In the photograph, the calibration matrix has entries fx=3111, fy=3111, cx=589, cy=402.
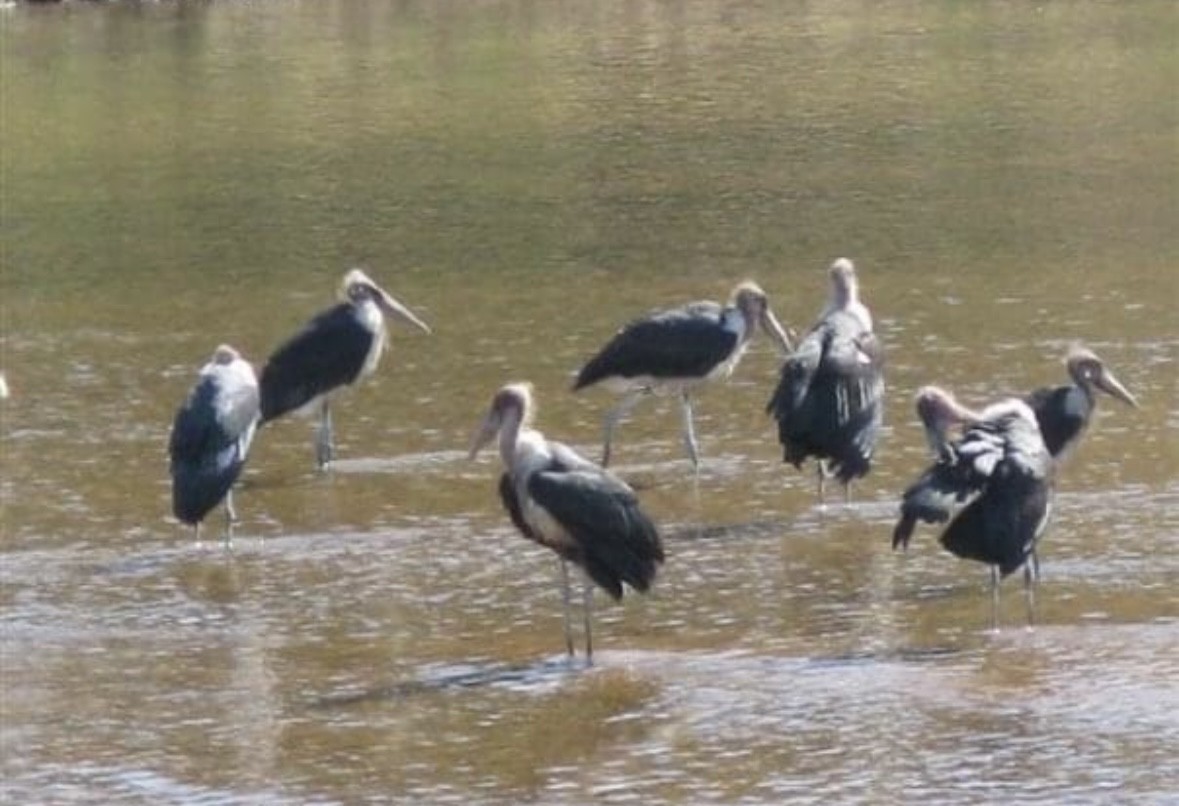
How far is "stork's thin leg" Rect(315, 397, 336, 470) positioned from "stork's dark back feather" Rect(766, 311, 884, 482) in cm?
304

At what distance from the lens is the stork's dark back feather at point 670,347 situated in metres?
17.2

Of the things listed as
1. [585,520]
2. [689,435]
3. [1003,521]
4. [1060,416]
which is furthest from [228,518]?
[1003,521]

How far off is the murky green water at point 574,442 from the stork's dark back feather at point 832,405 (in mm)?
355

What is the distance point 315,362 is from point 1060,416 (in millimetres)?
5288

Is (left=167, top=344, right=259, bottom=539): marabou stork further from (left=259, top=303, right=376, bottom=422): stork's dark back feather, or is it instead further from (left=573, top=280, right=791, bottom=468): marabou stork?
(left=573, top=280, right=791, bottom=468): marabou stork

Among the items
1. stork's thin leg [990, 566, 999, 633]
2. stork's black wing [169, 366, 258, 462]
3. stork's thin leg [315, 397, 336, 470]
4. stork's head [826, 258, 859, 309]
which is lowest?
stork's thin leg [990, 566, 999, 633]

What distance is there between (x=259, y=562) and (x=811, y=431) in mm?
2810

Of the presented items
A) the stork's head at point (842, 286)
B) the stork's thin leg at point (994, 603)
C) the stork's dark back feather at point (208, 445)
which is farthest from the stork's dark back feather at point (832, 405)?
the stork's dark back feather at point (208, 445)

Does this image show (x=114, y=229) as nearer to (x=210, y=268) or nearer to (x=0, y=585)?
(x=210, y=268)

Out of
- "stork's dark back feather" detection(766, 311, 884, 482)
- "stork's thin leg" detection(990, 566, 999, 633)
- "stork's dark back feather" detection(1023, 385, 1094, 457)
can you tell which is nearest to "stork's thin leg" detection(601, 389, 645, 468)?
"stork's dark back feather" detection(766, 311, 884, 482)

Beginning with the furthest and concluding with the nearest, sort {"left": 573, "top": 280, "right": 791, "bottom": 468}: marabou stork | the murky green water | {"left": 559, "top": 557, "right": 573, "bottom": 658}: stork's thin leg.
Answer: {"left": 573, "top": 280, "right": 791, "bottom": 468}: marabou stork, {"left": 559, "top": 557, "right": 573, "bottom": 658}: stork's thin leg, the murky green water

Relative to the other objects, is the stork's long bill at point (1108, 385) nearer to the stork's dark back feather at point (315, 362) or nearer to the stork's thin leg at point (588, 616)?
the stork's thin leg at point (588, 616)

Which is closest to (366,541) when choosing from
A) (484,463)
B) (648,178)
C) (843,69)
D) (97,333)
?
(484,463)

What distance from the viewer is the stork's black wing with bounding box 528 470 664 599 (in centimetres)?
1290
